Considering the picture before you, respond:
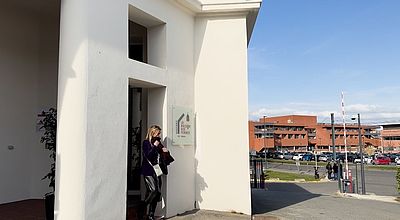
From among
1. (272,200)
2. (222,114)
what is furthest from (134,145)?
(272,200)

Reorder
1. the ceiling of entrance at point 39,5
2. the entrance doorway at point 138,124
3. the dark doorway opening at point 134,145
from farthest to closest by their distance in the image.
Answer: the dark doorway opening at point 134,145 < the ceiling of entrance at point 39,5 < the entrance doorway at point 138,124

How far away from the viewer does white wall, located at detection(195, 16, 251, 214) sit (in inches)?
331

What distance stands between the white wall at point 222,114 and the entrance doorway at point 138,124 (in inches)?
52.7

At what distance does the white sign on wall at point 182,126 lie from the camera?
7.77 metres

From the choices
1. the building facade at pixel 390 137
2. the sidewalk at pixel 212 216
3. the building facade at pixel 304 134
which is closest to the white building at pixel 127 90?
the sidewalk at pixel 212 216

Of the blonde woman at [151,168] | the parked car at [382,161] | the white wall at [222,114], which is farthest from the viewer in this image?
the parked car at [382,161]

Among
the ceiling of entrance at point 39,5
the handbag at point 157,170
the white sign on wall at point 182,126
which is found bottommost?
the handbag at point 157,170

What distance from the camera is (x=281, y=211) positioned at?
972 centimetres

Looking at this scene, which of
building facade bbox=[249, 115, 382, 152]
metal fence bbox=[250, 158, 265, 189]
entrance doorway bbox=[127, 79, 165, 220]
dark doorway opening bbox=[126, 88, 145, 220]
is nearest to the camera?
entrance doorway bbox=[127, 79, 165, 220]

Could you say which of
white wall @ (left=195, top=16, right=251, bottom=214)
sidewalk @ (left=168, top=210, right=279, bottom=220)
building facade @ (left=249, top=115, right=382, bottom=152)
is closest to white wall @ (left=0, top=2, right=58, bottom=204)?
sidewalk @ (left=168, top=210, right=279, bottom=220)

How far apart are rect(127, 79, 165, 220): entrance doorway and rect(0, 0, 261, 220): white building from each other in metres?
0.03

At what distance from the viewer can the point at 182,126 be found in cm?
805

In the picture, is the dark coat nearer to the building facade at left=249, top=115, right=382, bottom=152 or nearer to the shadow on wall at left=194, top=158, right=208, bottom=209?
the shadow on wall at left=194, top=158, right=208, bottom=209

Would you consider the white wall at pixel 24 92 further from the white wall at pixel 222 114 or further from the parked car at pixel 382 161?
the parked car at pixel 382 161
